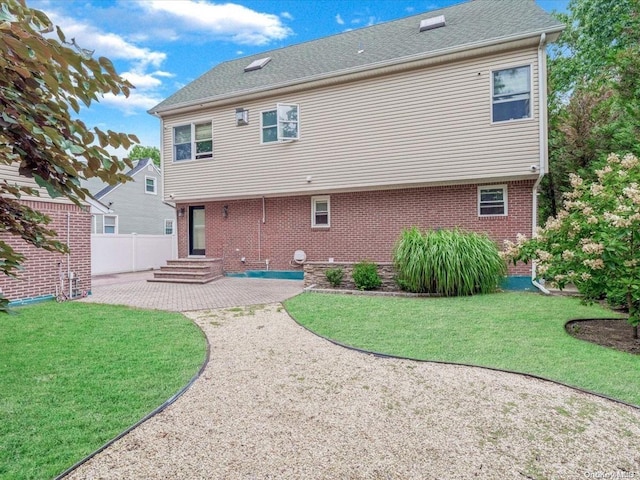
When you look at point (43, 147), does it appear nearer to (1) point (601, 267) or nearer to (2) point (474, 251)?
(1) point (601, 267)

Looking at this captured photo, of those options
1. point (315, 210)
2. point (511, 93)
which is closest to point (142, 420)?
point (315, 210)

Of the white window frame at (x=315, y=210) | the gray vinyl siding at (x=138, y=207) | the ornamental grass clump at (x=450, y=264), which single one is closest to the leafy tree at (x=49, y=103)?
the ornamental grass clump at (x=450, y=264)

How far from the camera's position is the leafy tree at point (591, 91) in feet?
25.3

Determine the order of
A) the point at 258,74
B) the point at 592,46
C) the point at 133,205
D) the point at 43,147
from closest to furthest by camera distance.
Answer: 1. the point at 43,147
2. the point at 258,74
3. the point at 592,46
4. the point at 133,205

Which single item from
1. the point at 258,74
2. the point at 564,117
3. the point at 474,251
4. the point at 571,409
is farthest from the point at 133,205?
the point at 571,409

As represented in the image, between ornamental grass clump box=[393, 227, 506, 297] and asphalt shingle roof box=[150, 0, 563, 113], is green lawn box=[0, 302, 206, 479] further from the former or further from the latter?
asphalt shingle roof box=[150, 0, 563, 113]

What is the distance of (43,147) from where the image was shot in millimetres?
1345

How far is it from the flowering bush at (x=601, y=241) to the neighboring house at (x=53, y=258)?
8.44 meters

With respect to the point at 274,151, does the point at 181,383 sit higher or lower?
lower

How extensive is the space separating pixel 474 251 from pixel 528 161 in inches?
106

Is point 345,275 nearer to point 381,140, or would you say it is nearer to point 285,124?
point 381,140

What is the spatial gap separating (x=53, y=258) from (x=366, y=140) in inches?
331

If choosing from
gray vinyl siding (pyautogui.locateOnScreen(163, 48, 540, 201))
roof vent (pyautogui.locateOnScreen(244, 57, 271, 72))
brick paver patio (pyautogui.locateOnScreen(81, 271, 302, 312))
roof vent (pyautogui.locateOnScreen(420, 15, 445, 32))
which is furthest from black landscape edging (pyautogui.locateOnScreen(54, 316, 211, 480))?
roof vent (pyautogui.locateOnScreen(244, 57, 271, 72))

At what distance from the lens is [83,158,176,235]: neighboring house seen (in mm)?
18766
